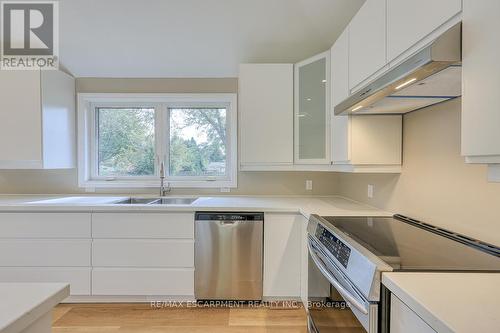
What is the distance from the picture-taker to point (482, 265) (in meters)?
0.99

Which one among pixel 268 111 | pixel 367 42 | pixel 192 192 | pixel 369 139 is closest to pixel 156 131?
pixel 192 192

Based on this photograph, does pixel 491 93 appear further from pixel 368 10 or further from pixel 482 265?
pixel 368 10


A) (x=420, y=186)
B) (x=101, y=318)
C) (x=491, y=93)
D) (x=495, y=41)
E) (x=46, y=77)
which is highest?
(x=46, y=77)

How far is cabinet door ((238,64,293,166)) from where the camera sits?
2566mm

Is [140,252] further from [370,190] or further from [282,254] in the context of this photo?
[370,190]

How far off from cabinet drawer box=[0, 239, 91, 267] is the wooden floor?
1.28 ft

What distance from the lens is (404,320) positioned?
0.82 m

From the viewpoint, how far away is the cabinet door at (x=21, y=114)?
2.49m

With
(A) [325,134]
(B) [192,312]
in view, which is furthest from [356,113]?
(B) [192,312]

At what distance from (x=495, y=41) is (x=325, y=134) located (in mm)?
1587

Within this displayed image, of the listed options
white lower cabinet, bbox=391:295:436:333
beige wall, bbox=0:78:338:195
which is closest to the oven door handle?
white lower cabinet, bbox=391:295:436:333

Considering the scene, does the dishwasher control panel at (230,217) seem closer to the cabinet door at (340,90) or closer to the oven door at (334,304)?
the oven door at (334,304)

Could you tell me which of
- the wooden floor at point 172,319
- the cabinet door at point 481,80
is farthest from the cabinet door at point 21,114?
the cabinet door at point 481,80

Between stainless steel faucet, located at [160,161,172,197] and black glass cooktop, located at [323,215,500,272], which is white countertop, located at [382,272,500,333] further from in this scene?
stainless steel faucet, located at [160,161,172,197]
